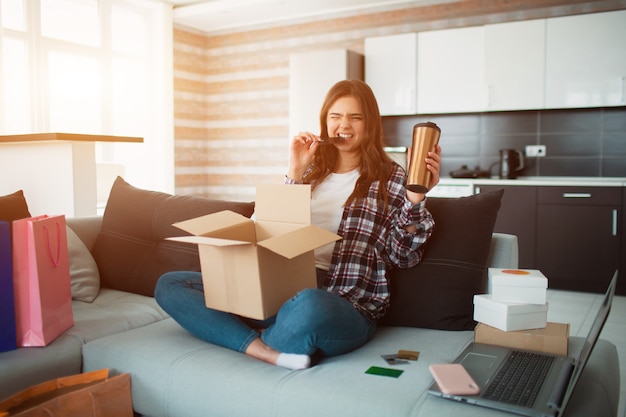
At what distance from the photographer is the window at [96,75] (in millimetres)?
5230

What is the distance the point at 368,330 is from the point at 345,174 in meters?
0.64

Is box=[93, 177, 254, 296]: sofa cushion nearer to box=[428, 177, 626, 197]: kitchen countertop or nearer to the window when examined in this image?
box=[428, 177, 626, 197]: kitchen countertop

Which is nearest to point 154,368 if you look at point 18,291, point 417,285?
point 18,291

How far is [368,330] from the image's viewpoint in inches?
69.9

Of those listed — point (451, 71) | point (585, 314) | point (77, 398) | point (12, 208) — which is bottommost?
point (585, 314)

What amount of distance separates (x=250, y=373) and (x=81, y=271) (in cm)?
116

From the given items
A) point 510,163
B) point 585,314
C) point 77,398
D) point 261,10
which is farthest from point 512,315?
point 261,10

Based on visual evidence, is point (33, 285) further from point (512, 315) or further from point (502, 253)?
point (502, 253)

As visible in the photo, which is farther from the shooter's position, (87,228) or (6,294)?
(87,228)

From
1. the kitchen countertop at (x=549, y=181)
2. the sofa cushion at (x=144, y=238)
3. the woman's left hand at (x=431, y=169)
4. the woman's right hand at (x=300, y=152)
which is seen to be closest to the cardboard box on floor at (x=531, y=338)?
the woman's left hand at (x=431, y=169)

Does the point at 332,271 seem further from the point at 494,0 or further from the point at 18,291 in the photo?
the point at 494,0

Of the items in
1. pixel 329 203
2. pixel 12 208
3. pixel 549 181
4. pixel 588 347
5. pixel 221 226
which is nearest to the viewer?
pixel 588 347

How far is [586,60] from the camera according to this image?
4570 mm

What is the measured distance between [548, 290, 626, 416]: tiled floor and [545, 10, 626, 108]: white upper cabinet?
1.53m
